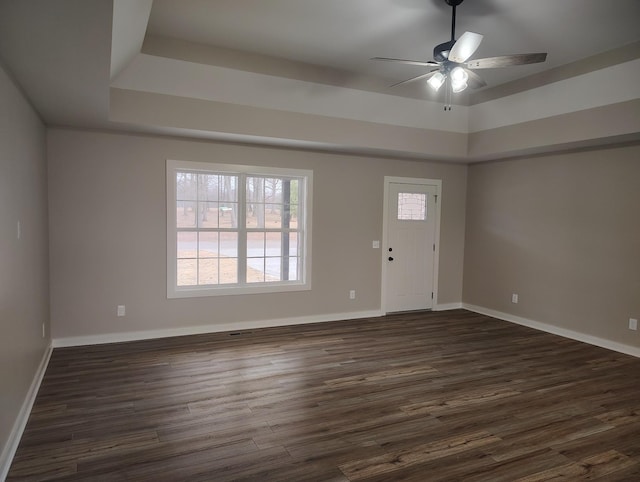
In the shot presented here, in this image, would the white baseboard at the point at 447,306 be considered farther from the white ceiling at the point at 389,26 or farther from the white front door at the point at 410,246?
the white ceiling at the point at 389,26

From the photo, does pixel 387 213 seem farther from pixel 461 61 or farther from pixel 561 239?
pixel 461 61

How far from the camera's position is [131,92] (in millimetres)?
4082

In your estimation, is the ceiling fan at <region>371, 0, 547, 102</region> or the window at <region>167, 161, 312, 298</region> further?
the window at <region>167, 161, 312, 298</region>

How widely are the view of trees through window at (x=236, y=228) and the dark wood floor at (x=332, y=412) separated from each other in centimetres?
87

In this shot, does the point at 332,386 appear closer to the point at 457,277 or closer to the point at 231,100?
the point at 231,100

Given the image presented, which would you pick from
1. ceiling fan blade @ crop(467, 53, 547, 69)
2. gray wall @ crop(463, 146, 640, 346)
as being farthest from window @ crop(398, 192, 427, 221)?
ceiling fan blade @ crop(467, 53, 547, 69)

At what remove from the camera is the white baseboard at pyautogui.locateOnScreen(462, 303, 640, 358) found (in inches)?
181

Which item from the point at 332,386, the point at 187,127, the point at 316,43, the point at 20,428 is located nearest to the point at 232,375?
the point at 332,386

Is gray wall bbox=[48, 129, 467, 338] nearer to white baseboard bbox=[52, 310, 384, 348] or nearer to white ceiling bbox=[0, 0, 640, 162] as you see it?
white baseboard bbox=[52, 310, 384, 348]

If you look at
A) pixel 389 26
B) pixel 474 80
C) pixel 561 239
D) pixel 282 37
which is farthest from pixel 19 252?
pixel 561 239

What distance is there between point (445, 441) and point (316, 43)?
357 centimetres

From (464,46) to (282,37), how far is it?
178 centimetres

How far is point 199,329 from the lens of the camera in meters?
5.00

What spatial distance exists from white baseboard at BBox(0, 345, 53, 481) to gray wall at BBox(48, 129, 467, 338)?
36.7 inches
